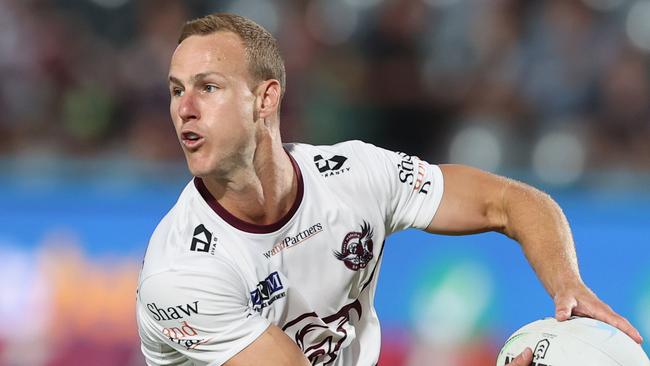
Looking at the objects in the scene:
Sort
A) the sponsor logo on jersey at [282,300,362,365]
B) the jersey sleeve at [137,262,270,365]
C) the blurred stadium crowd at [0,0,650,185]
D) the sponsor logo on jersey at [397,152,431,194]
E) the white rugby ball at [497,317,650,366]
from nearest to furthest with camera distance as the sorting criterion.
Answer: the white rugby ball at [497,317,650,366] → the jersey sleeve at [137,262,270,365] → the sponsor logo on jersey at [282,300,362,365] → the sponsor logo on jersey at [397,152,431,194] → the blurred stadium crowd at [0,0,650,185]

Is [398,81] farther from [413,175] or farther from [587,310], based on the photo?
[587,310]

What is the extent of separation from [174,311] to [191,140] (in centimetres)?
57

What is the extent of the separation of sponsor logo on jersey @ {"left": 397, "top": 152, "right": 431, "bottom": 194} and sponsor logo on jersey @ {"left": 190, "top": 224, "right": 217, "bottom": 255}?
2.97 ft

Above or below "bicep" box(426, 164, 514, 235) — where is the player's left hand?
below

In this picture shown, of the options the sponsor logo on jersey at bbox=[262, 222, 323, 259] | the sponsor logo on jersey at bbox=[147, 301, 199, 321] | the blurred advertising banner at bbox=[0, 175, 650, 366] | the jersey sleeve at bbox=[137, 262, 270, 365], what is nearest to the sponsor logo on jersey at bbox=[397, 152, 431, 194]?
the sponsor logo on jersey at bbox=[262, 222, 323, 259]

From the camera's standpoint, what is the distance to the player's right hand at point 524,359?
3.57 metres

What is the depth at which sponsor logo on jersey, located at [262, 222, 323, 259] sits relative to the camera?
3.90 m

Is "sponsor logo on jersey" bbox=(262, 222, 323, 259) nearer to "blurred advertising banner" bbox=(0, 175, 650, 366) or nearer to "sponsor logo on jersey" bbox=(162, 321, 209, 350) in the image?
"sponsor logo on jersey" bbox=(162, 321, 209, 350)

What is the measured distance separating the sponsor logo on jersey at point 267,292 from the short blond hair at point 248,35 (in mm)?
699

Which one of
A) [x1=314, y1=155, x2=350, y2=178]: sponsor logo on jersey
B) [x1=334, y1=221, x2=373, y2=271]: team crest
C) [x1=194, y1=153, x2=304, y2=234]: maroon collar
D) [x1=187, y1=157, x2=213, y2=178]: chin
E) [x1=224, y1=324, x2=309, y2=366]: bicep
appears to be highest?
[x1=187, y1=157, x2=213, y2=178]: chin

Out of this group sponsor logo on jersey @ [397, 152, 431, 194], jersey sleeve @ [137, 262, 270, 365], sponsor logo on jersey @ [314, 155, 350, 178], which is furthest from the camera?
A: sponsor logo on jersey @ [397, 152, 431, 194]

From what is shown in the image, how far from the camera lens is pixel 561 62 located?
7824 mm

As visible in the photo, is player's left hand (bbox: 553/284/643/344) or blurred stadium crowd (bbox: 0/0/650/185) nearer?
player's left hand (bbox: 553/284/643/344)

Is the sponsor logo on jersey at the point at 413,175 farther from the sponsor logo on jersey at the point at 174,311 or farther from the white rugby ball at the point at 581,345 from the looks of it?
the sponsor logo on jersey at the point at 174,311
